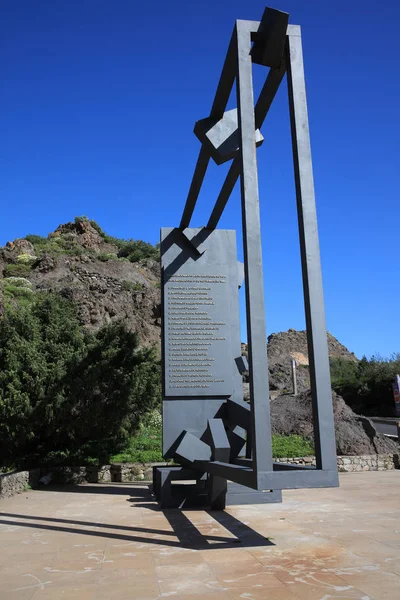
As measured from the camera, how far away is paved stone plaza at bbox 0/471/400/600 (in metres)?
3.09

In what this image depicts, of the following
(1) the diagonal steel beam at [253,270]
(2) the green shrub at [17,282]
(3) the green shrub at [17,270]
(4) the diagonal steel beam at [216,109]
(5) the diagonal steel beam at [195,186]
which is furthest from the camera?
(3) the green shrub at [17,270]

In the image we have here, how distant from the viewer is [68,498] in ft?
25.3

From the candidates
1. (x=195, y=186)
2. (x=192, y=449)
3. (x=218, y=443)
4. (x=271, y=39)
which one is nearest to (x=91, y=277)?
(x=195, y=186)

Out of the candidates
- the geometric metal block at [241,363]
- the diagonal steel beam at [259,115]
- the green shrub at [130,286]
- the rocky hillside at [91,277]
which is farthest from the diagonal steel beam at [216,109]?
the green shrub at [130,286]

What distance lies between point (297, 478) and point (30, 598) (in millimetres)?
2011

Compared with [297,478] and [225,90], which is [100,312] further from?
[297,478]

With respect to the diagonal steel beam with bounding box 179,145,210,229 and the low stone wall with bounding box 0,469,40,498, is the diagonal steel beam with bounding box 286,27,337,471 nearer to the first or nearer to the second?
the diagonal steel beam with bounding box 179,145,210,229

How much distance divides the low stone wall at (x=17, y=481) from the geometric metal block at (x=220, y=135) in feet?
19.9

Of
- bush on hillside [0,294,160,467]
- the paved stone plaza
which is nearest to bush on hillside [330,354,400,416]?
bush on hillside [0,294,160,467]

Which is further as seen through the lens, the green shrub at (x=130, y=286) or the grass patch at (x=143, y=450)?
the green shrub at (x=130, y=286)

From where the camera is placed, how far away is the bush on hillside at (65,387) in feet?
31.4

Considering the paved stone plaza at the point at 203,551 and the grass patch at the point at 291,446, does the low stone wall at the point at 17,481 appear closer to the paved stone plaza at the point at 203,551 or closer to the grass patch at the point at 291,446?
the paved stone plaza at the point at 203,551

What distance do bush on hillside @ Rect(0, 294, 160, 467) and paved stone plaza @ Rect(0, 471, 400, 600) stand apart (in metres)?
2.65

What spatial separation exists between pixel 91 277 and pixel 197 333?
83.9 ft
